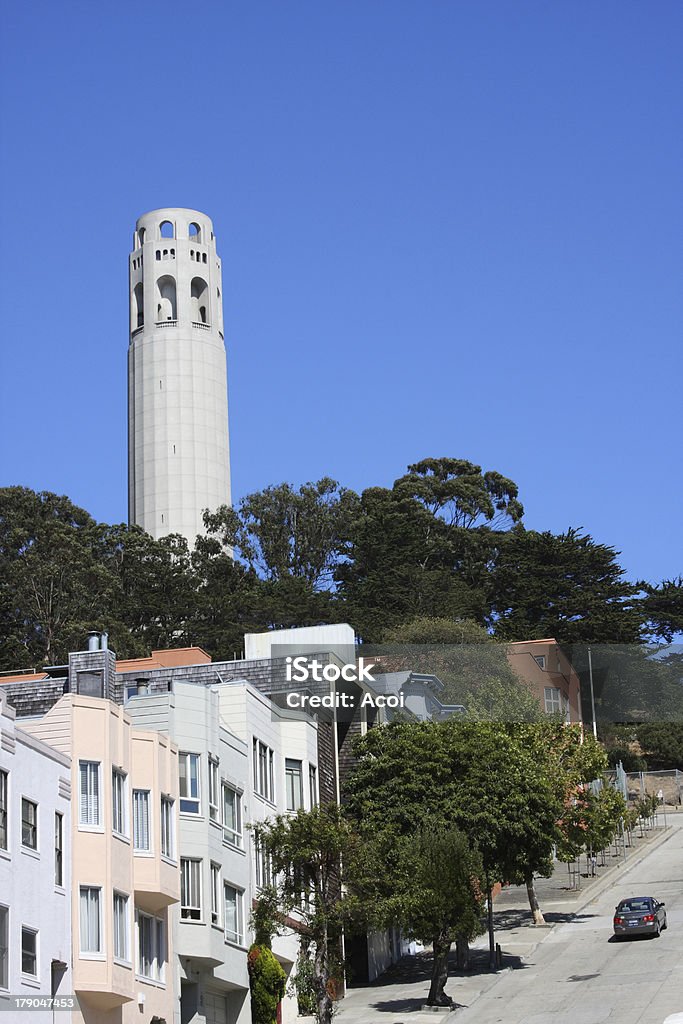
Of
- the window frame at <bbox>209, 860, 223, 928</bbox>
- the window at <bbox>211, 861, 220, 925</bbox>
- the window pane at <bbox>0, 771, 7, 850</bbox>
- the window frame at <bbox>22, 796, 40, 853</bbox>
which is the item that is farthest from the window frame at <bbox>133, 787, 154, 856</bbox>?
the window pane at <bbox>0, 771, 7, 850</bbox>

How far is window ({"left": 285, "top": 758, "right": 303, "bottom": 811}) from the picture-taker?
164 ft

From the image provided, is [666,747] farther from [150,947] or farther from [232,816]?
[150,947]

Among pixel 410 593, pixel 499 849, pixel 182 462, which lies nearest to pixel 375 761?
pixel 499 849

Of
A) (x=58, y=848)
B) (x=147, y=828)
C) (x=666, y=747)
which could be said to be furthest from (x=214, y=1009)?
(x=666, y=747)

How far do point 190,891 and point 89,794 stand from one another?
5.43 m

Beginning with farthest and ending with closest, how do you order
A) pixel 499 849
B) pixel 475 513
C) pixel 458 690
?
pixel 475 513 < pixel 458 690 < pixel 499 849

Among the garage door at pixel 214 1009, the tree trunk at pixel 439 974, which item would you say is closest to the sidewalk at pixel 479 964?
the tree trunk at pixel 439 974

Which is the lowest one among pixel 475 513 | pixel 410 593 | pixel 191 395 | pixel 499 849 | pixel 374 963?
pixel 374 963

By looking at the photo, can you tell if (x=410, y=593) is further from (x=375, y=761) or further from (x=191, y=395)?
(x=375, y=761)

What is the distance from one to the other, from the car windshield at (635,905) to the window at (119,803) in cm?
2239

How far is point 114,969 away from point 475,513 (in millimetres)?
86791

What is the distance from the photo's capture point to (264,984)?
43969 millimetres

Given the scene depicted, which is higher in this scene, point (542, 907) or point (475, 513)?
point (475, 513)

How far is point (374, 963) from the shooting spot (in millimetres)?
54156
